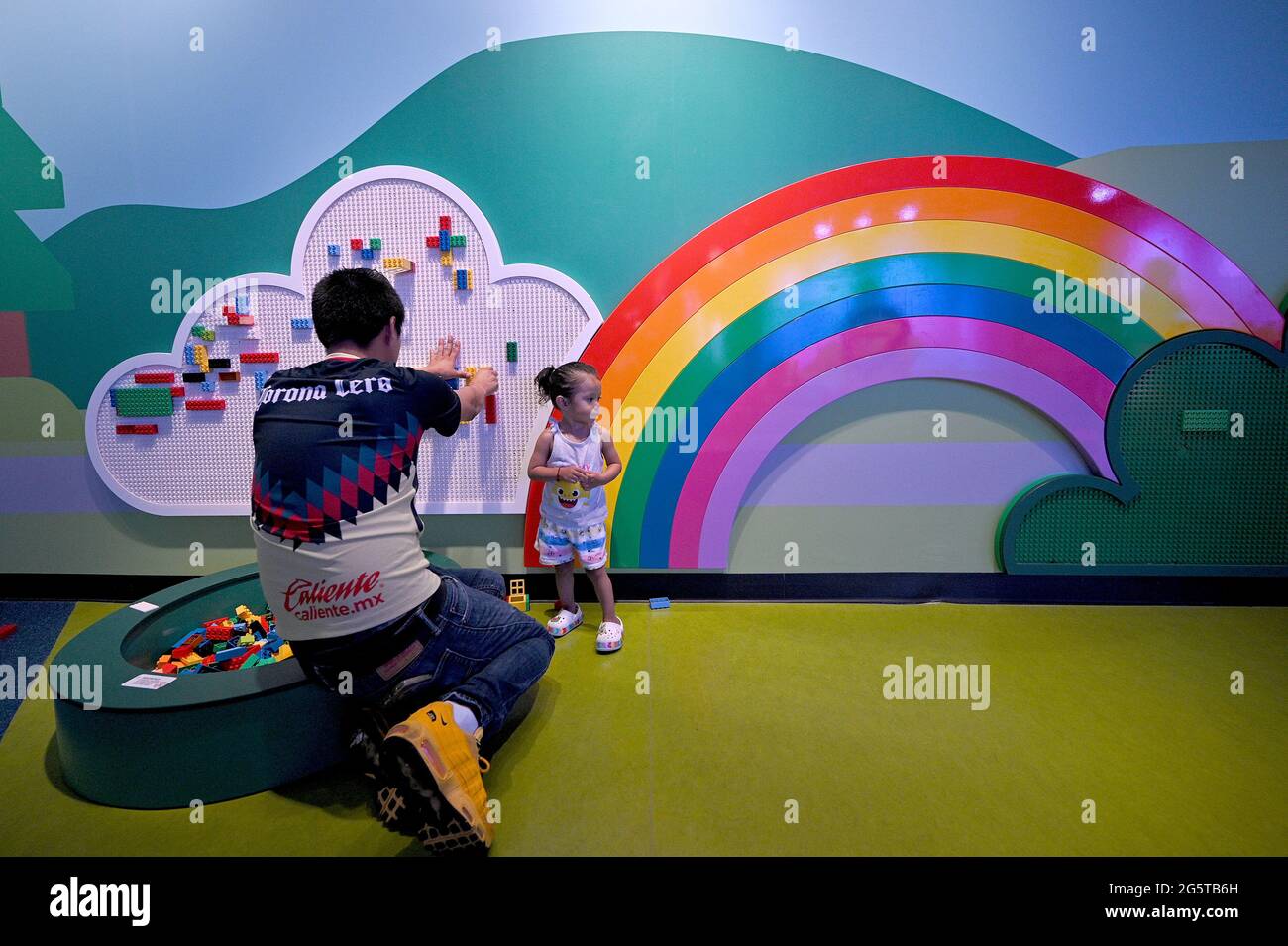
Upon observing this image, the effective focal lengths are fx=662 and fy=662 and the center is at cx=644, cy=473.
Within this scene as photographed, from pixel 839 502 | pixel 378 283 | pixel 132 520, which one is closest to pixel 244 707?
pixel 378 283

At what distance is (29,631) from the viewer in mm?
3055

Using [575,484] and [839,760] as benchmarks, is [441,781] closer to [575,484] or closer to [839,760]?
[839,760]

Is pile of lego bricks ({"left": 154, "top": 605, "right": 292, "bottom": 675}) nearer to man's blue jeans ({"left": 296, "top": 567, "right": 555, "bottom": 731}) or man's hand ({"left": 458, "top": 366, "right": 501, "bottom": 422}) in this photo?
man's blue jeans ({"left": 296, "top": 567, "right": 555, "bottom": 731})

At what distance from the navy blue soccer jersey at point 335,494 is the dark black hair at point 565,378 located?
0.92 m

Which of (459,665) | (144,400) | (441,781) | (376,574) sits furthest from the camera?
(144,400)

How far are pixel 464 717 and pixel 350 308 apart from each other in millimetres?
1191

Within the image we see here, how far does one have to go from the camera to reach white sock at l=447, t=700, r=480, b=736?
1.81 m

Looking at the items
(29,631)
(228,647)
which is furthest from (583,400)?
(29,631)

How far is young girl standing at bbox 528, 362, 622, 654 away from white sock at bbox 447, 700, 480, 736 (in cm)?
97

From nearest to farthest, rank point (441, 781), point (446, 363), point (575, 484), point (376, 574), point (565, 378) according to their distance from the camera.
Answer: point (441, 781), point (376, 574), point (446, 363), point (565, 378), point (575, 484)

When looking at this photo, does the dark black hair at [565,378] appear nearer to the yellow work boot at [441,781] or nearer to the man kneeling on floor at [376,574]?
the man kneeling on floor at [376,574]

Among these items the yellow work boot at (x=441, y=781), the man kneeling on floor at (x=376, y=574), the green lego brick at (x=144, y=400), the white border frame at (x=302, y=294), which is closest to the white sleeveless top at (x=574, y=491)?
the white border frame at (x=302, y=294)

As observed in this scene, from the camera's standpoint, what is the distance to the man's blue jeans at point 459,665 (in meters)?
1.88
